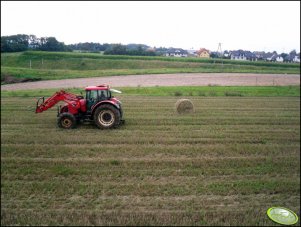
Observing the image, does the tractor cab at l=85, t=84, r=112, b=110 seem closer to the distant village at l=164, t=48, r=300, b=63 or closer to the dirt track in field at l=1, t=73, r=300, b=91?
the dirt track in field at l=1, t=73, r=300, b=91

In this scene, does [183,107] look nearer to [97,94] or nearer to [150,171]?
[97,94]

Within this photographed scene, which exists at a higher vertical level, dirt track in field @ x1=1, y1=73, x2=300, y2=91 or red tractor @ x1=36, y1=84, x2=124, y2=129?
dirt track in field @ x1=1, y1=73, x2=300, y2=91


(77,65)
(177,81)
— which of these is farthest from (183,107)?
(77,65)

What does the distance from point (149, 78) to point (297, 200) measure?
11.9m

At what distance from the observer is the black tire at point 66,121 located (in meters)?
10.4

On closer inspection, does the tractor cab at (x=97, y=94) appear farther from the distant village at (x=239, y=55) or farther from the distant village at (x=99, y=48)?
the distant village at (x=239, y=55)

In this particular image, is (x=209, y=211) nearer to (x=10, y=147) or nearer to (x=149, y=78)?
(x=10, y=147)

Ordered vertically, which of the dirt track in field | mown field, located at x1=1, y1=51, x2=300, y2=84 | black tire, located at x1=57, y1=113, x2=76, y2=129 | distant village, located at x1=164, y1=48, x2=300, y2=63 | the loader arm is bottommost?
black tire, located at x1=57, y1=113, x2=76, y2=129

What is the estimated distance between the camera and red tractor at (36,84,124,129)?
405 inches

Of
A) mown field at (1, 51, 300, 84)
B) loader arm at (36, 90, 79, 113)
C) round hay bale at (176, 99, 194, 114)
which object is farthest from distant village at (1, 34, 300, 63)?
round hay bale at (176, 99, 194, 114)

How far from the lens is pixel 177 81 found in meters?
18.0

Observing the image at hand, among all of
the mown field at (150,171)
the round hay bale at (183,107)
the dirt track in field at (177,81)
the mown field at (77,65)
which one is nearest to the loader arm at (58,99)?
the mown field at (150,171)

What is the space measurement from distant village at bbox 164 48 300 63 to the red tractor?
10.1 ft

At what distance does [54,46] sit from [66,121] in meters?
2.57
